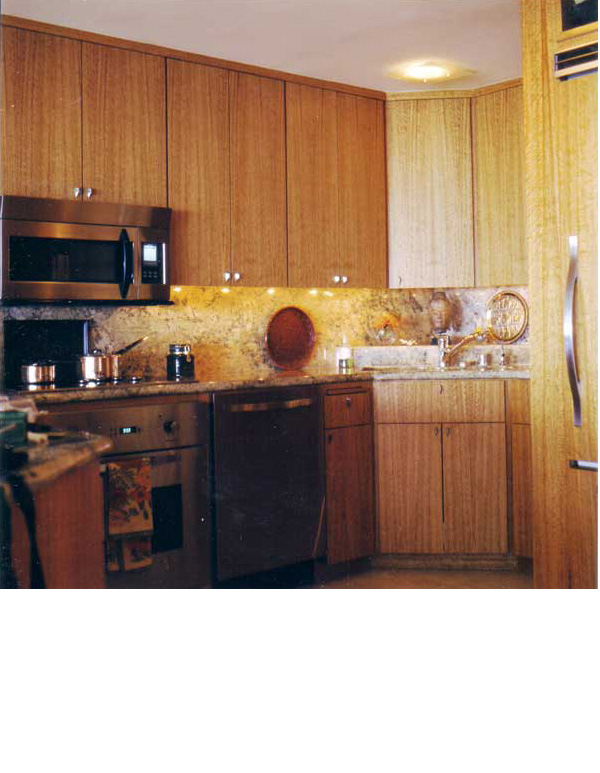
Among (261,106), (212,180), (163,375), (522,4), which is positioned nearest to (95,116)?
(212,180)

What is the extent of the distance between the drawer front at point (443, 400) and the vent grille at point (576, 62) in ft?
4.96

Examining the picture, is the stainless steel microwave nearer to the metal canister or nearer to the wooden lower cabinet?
the metal canister

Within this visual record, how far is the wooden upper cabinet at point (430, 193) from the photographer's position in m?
4.44

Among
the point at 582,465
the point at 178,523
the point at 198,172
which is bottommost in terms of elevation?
the point at 178,523

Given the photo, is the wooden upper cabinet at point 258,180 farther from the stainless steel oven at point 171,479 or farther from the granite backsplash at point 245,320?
the stainless steel oven at point 171,479

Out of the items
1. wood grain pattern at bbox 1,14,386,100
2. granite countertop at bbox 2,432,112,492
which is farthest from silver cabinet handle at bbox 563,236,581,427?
wood grain pattern at bbox 1,14,386,100

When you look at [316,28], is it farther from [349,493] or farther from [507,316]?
[349,493]

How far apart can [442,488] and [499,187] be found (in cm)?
157

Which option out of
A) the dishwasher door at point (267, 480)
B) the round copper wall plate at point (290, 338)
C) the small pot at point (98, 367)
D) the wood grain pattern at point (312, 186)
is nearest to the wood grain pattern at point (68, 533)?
the dishwasher door at point (267, 480)

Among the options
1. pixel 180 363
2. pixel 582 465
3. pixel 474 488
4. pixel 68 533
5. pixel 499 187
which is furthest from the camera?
pixel 499 187

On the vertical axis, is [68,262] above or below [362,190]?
below

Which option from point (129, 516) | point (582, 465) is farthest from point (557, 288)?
point (129, 516)

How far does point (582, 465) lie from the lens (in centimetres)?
287
